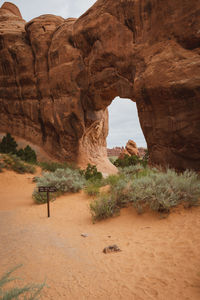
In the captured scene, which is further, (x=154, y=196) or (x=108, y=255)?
(x=154, y=196)

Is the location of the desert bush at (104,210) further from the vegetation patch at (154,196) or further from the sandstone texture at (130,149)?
the sandstone texture at (130,149)

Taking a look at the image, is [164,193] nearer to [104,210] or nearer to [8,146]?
[104,210]

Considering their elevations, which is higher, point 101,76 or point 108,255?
point 101,76

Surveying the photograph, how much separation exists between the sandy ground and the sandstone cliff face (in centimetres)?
402

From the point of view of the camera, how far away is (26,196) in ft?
28.2

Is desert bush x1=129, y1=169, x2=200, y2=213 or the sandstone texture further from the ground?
the sandstone texture

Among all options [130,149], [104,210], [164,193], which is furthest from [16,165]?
[130,149]

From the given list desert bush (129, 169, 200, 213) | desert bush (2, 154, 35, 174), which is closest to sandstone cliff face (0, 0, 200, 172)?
desert bush (129, 169, 200, 213)

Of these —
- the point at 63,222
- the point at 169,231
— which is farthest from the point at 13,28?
the point at 169,231

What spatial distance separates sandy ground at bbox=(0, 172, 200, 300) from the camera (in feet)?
7.80

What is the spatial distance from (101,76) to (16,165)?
7332 mm

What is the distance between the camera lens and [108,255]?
3.29m

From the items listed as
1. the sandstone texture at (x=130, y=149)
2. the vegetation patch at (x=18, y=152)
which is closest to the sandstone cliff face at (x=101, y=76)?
the vegetation patch at (x=18, y=152)

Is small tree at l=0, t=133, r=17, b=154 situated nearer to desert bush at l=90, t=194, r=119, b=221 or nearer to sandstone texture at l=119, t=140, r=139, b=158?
desert bush at l=90, t=194, r=119, b=221
